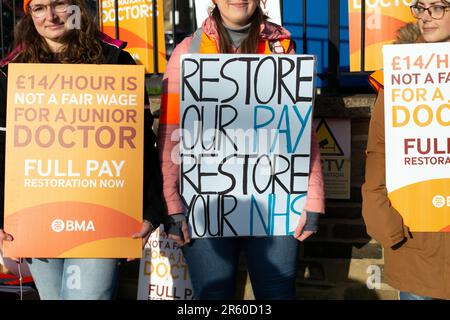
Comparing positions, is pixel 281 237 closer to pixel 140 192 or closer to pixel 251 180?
pixel 251 180

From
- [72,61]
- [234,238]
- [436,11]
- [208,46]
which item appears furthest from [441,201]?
[72,61]

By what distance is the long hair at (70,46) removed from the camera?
2928 mm

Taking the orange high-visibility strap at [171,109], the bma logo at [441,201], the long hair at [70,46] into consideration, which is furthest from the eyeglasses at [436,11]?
the long hair at [70,46]

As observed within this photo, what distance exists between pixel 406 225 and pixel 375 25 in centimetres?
170

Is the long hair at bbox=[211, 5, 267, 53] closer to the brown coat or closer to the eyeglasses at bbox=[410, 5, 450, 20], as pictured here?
the brown coat

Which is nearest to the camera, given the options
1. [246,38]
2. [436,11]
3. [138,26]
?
[436,11]

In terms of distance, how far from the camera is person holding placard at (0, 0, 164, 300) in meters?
2.88

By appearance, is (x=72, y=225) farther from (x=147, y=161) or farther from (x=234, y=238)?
(x=234, y=238)

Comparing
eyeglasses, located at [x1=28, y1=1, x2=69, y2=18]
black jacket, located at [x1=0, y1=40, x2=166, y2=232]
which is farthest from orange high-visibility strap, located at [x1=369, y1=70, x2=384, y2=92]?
eyeglasses, located at [x1=28, y1=1, x2=69, y2=18]

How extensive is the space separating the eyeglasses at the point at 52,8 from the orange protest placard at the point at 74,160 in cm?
22

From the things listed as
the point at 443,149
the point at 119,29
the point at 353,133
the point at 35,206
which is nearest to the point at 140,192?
the point at 35,206

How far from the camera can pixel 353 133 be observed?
4.00 metres

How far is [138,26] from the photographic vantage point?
473 centimetres

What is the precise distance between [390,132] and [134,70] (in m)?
1.02
